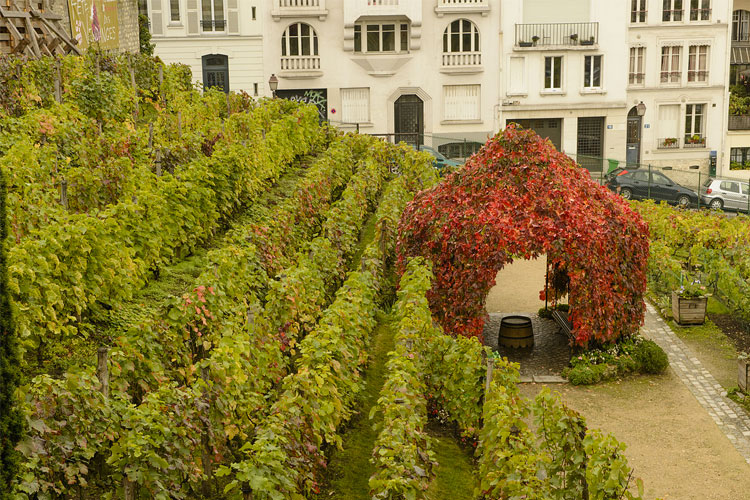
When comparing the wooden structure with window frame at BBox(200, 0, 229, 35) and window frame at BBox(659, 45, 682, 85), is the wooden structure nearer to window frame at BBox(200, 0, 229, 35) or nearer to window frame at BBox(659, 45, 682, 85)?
window frame at BBox(200, 0, 229, 35)

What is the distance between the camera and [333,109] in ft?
142

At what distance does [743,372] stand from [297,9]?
31.4 metres

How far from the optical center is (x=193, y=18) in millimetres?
42156

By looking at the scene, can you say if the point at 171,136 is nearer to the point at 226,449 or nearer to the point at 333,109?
the point at 226,449

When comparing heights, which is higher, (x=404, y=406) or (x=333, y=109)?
(x=333, y=109)

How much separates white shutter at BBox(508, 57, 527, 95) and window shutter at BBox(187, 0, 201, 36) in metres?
13.9

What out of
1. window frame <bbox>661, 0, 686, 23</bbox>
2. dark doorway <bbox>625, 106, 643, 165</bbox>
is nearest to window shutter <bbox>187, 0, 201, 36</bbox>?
dark doorway <bbox>625, 106, 643, 165</bbox>

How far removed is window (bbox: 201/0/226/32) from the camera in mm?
42188

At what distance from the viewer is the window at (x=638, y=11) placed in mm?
43656

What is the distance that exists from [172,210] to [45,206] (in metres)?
2.50

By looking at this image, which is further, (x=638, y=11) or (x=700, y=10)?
(x=638, y=11)

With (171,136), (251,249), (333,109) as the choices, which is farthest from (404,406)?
(333,109)

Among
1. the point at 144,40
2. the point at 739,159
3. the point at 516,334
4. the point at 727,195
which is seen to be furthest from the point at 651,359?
the point at 739,159

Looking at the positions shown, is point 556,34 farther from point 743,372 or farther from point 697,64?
point 743,372
